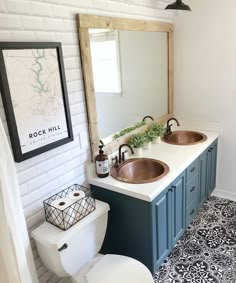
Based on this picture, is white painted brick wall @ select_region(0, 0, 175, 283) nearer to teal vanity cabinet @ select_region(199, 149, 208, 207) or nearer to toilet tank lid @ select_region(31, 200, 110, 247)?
toilet tank lid @ select_region(31, 200, 110, 247)

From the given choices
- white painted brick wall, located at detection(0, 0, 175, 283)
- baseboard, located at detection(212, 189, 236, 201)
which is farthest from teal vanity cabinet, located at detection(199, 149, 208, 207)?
white painted brick wall, located at detection(0, 0, 175, 283)

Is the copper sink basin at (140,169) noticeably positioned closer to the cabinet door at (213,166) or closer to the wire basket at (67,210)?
the wire basket at (67,210)

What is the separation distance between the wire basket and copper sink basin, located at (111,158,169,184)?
0.39 m

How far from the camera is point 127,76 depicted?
2424 millimetres

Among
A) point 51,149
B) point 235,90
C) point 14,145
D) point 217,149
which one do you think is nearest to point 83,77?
point 51,149

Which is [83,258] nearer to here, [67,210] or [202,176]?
[67,210]

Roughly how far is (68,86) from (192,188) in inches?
58.2

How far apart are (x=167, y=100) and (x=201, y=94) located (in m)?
0.39

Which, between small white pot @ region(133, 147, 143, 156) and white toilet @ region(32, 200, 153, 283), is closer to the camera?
white toilet @ region(32, 200, 153, 283)

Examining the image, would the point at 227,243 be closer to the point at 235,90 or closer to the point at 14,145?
the point at 235,90

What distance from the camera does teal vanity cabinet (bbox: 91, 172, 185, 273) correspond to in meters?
1.83

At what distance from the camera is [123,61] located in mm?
2334

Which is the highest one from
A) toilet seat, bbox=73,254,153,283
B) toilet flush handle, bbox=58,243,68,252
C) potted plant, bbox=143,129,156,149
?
potted plant, bbox=143,129,156,149

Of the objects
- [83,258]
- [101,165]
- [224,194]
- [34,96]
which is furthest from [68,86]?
[224,194]
